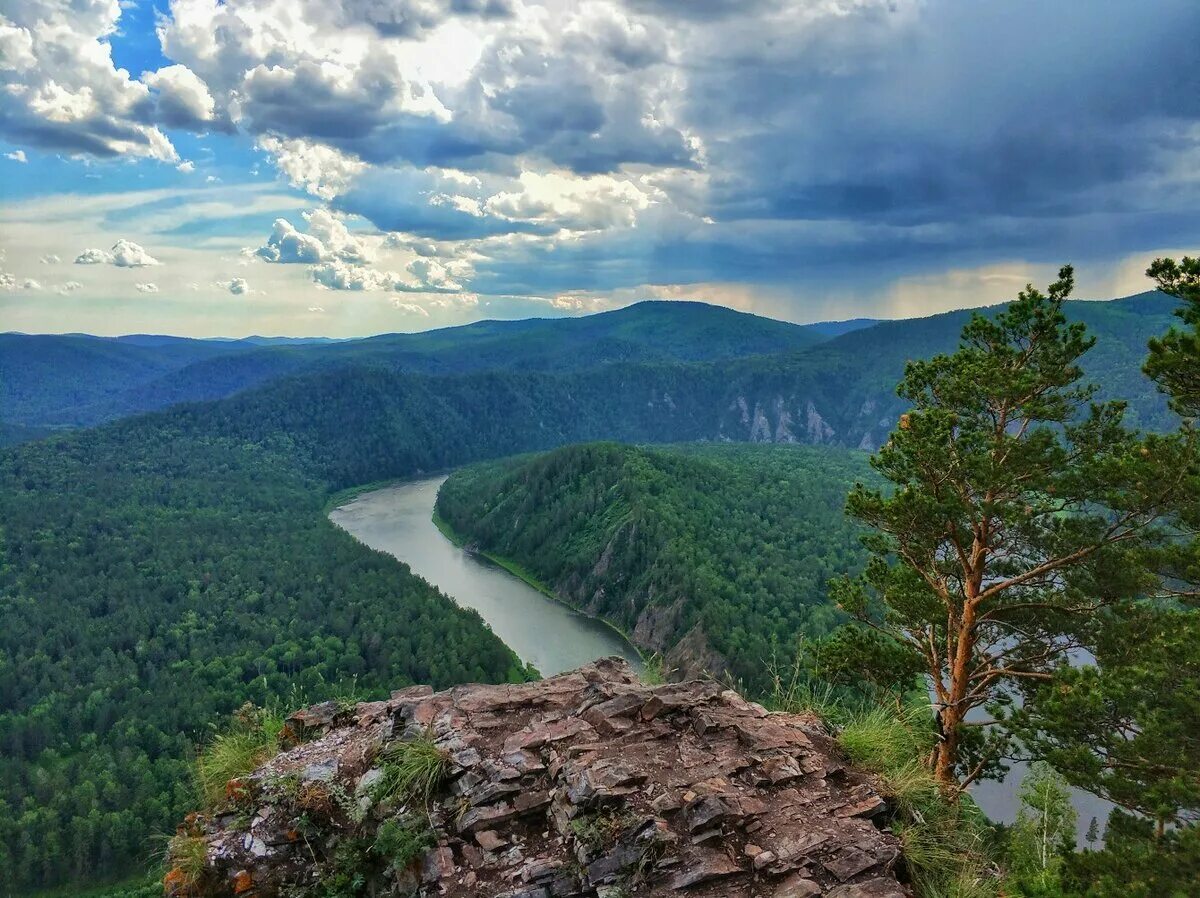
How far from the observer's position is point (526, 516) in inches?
4771

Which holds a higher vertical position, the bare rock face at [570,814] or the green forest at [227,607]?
the bare rock face at [570,814]

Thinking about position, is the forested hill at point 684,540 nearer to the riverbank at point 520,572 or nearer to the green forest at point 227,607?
the green forest at point 227,607

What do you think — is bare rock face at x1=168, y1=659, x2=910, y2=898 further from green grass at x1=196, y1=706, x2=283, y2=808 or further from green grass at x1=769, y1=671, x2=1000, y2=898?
green grass at x1=196, y1=706, x2=283, y2=808

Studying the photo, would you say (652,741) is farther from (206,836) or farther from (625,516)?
(625,516)

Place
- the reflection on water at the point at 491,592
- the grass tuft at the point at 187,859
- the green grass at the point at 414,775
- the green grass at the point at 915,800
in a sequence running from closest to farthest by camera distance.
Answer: the green grass at the point at 915,800
the grass tuft at the point at 187,859
the green grass at the point at 414,775
the reflection on water at the point at 491,592

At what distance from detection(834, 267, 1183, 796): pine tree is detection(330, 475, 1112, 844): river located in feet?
105

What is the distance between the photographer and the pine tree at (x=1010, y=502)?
40.8 feet

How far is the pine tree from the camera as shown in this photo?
490 inches

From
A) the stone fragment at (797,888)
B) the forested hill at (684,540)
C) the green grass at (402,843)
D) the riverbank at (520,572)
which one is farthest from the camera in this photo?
the riverbank at (520,572)

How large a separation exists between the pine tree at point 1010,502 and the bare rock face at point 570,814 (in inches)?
192

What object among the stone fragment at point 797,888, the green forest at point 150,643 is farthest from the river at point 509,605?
the stone fragment at point 797,888

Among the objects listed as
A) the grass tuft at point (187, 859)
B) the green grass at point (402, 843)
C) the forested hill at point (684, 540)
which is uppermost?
the green grass at point (402, 843)

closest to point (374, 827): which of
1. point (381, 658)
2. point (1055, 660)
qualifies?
point (1055, 660)

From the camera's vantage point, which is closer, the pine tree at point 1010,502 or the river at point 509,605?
the pine tree at point 1010,502
